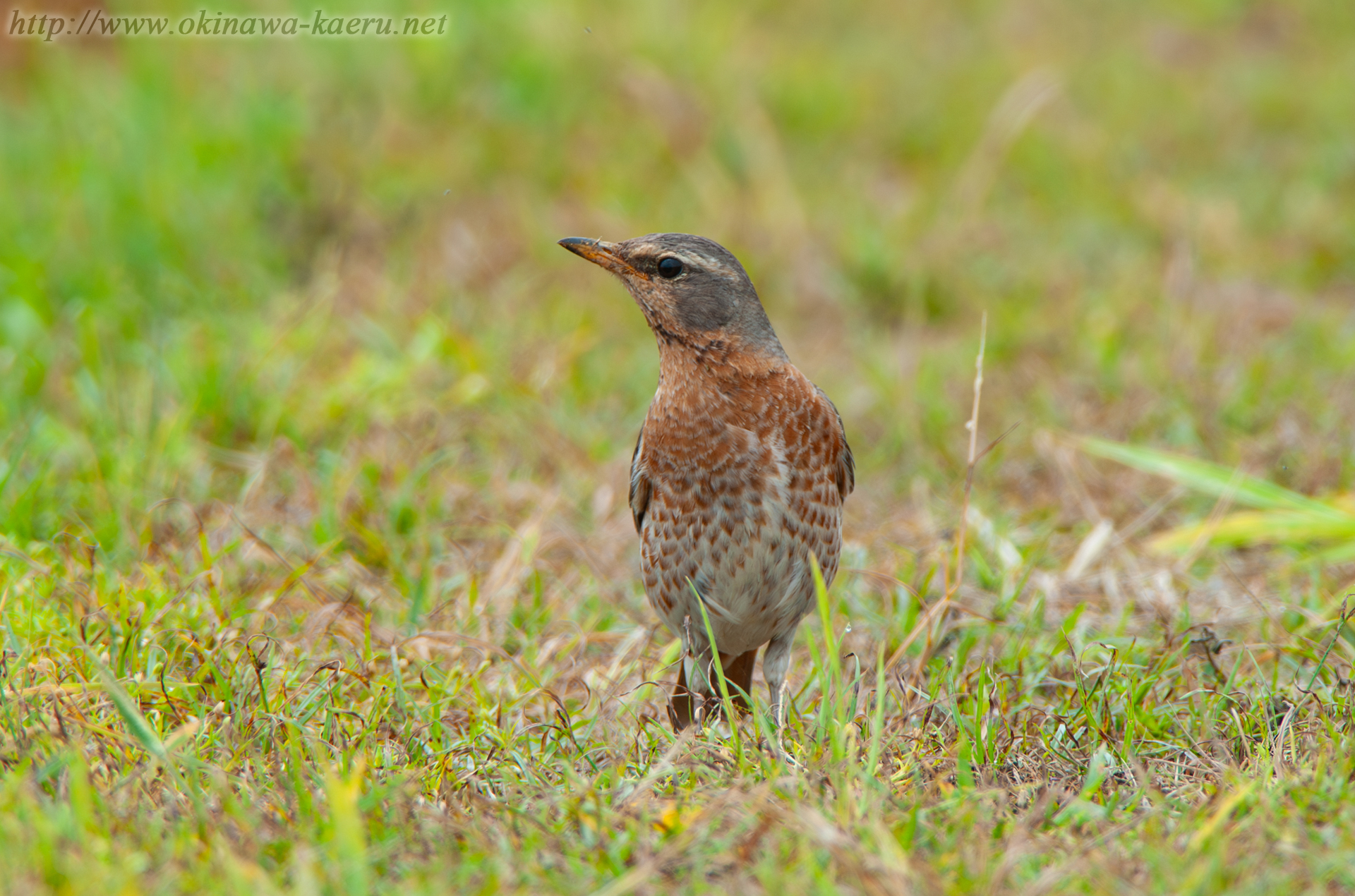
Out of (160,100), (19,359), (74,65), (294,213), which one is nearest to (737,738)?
(19,359)

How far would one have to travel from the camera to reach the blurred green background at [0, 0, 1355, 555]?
583 cm

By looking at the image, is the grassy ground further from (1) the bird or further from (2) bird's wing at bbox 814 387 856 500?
(2) bird's wing at bbox 814 387 856 500

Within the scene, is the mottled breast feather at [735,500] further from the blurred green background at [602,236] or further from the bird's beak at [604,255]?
the blurred green background at [602,236]

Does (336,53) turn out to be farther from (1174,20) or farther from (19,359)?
(1174,20)

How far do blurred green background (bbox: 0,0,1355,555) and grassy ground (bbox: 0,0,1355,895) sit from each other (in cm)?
3

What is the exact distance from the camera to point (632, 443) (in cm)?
643

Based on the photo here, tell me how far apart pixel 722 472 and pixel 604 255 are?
84 cm

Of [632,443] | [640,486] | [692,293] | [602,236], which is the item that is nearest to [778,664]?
[640,486]

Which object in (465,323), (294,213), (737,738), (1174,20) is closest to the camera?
(737,738)

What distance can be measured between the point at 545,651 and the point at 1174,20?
10778 millimetres

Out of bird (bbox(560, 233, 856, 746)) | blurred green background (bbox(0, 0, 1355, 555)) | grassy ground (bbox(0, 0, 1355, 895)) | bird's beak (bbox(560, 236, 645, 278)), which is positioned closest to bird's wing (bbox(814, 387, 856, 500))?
bird (bbox(560, 233, 856, 746))

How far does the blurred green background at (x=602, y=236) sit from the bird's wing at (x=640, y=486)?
50.9 inches

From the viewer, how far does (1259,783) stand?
3.00m
